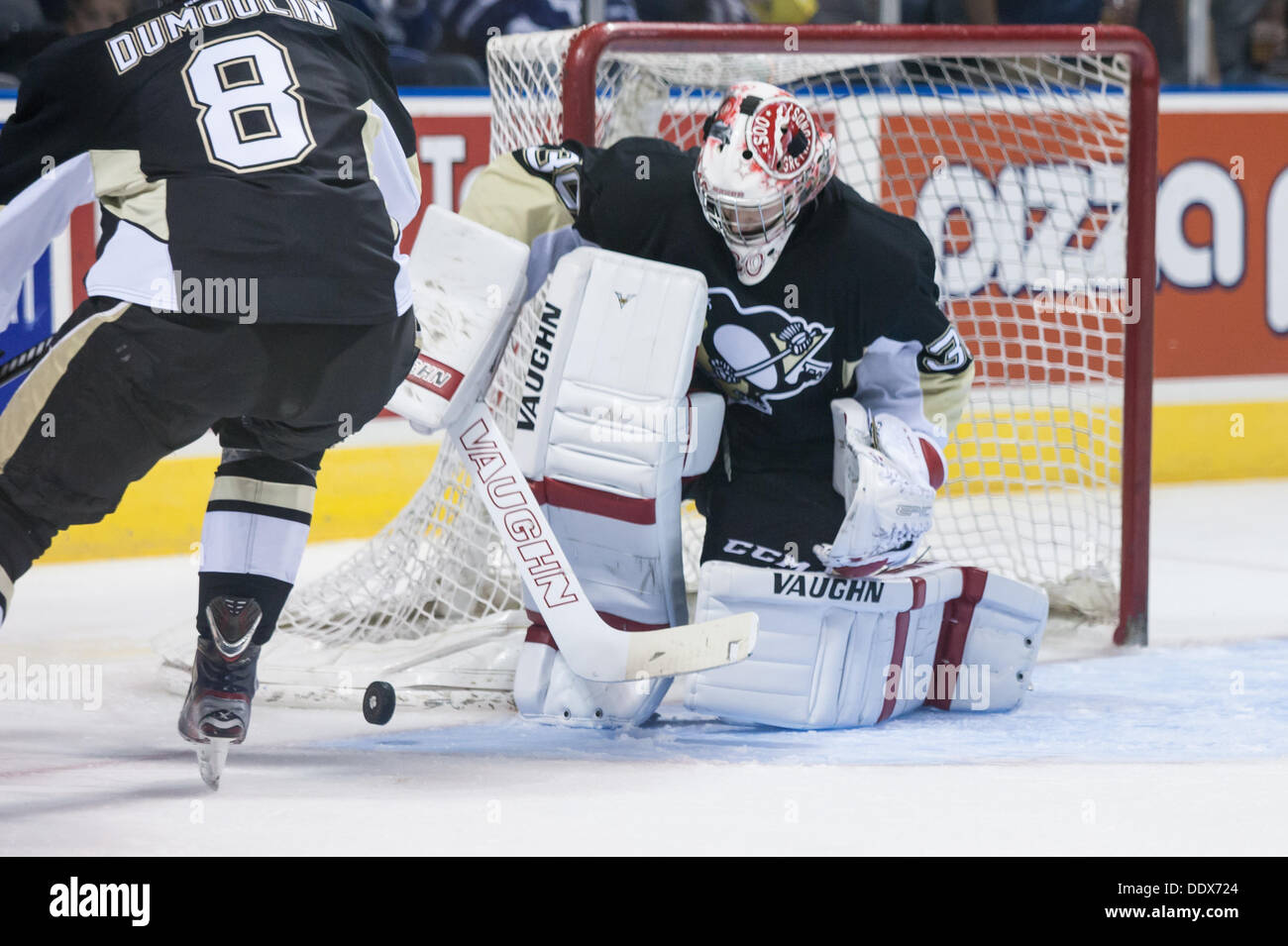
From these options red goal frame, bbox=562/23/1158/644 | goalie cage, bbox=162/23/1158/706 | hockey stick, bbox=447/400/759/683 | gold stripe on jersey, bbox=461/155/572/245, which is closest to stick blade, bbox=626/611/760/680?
hockey stick, bbox=447/400/759/683

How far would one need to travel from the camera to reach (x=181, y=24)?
7.39 ft

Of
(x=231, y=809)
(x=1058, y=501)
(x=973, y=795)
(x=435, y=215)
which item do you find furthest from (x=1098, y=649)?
(x=231, y=809)

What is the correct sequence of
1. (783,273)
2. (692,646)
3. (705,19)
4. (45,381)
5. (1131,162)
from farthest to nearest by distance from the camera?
(705,19) < (1131,162) < (783,273) < (692,646) < (45,381)

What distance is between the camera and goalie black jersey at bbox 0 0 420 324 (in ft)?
7.18

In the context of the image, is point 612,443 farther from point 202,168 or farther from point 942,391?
point 202,168

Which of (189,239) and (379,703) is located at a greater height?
(189,239)

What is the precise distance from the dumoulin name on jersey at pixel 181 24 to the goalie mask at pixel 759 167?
30.0 inches

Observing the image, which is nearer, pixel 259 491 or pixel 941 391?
pixel 259 491

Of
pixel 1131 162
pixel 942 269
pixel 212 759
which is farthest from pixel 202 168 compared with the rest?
pixel 942 269

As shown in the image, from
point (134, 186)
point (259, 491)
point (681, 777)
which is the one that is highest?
point (134, 186)

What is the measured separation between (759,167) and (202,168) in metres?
0.93

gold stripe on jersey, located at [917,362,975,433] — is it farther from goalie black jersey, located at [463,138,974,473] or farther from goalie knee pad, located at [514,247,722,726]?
goalie knee pad, located at [514,247,722,726]

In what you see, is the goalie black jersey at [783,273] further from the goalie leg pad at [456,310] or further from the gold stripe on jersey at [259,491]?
the gold stripe on jersey at [259,491]

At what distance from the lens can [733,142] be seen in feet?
9.34
